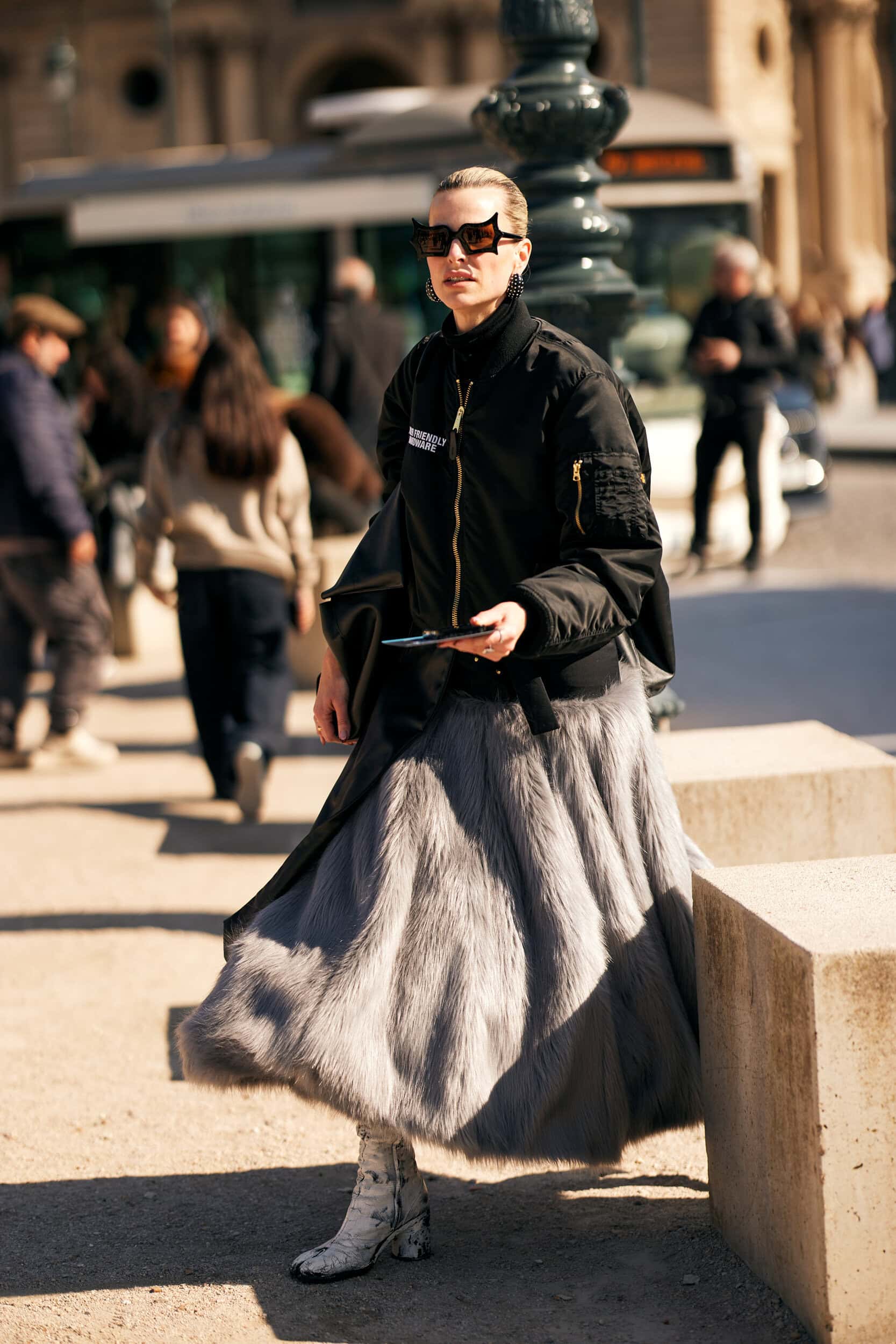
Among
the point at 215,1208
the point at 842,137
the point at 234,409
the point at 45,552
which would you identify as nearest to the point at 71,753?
the point at 45,552

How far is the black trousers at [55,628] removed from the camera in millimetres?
8469

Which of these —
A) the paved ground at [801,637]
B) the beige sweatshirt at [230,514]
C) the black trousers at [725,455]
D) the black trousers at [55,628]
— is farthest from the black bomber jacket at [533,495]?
the black trousers at [725,455]

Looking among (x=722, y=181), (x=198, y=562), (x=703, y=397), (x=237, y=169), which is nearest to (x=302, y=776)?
(x=198, y=562)

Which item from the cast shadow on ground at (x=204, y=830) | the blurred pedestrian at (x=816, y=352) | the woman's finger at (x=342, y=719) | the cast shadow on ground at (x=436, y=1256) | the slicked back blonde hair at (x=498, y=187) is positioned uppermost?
the slicked back blonde hair at (x=498, y=187)

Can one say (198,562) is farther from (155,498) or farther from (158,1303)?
(158,1303)

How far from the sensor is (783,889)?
3.27 m

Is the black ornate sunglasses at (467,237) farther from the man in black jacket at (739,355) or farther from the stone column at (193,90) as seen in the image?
the stone column at (193,90)

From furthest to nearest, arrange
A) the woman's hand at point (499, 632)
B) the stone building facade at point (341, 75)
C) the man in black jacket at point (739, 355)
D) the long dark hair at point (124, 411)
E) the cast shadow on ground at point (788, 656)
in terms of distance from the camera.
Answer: the stone building facade at point (341, 75), the man in black jacket at point (739, 355), the long dark hair at point (124, 411), the cast shadow on ground at point (788, 656), the woman's hand at point (499, 632)

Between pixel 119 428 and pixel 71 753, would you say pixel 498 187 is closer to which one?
pixel 71 753

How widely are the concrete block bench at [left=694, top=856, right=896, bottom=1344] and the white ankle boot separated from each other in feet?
1.81

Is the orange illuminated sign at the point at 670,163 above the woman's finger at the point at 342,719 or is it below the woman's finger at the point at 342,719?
below

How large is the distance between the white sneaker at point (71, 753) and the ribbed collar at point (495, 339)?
5488 millimetres

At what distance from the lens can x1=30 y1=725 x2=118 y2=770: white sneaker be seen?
336 inches

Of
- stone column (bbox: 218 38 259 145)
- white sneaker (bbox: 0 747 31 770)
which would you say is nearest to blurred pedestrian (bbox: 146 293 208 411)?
white sneaker (bbox: 0 747 31 770)
